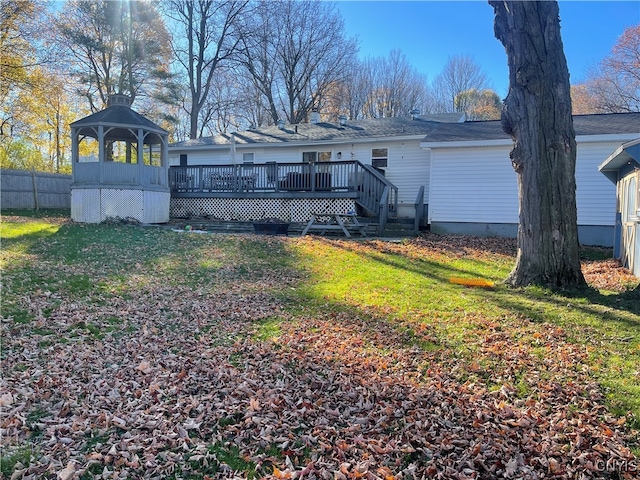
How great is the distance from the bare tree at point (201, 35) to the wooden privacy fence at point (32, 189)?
845 centimetres

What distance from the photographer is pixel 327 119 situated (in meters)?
33.8

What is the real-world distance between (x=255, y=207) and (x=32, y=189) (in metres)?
10.9

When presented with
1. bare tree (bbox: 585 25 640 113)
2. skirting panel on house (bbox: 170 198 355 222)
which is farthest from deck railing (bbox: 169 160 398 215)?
bare tree (bbox: 585 25 640 113)

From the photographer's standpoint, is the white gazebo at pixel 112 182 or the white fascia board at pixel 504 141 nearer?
the white fascia board at pixel 504 141

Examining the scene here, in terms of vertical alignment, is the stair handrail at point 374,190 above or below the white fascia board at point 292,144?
below

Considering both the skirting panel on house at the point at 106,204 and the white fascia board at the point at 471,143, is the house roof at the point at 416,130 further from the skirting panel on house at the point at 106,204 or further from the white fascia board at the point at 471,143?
Result: the skirting panel on house at the point at 106,204

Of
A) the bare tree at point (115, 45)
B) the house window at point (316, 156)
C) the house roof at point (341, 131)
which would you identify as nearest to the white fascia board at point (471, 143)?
the house roof at point (341, 131)

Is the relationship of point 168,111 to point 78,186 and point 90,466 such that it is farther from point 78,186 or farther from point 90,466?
point 90,466

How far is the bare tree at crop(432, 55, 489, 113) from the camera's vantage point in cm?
3684

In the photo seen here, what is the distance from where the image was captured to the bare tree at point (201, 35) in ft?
82.4

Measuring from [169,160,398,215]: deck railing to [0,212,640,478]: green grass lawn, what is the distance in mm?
6063

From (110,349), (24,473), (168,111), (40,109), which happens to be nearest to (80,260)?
(110,349)

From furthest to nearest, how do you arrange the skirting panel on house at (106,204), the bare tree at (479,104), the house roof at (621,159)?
the bare tree at (479,104)
the skirting panel on house at (106,204)
the house roof at (621,159)

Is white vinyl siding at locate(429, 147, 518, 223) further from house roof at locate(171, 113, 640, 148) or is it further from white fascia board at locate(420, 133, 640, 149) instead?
house roof at locate(171, 113, 640, 148)
